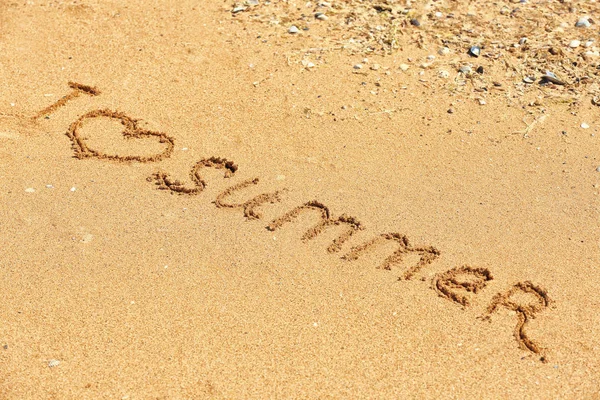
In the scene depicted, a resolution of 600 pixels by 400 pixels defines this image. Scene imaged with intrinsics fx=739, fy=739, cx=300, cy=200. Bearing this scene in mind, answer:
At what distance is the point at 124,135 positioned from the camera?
4797mm

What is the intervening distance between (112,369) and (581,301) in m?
2.28

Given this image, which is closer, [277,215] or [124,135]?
[277,215]

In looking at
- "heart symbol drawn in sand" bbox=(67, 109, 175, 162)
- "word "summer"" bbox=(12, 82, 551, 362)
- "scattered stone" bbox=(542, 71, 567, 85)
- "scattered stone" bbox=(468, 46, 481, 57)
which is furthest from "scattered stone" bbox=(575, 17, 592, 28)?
"heart symbol drawn in sand" bbox=(67, 109, 175, 162)

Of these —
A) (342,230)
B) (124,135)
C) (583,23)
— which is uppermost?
(583,23)

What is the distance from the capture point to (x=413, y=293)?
12.1 ft

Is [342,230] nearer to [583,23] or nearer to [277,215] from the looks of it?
[277,215]

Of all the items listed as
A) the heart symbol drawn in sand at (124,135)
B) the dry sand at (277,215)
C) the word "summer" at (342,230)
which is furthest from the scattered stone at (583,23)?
the heart symbol drawn in sand at (124,135)

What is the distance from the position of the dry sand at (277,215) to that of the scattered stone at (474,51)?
7 cm

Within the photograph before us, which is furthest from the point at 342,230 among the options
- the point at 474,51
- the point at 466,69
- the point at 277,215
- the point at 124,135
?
the point at 474,51

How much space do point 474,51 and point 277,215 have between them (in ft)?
7.34

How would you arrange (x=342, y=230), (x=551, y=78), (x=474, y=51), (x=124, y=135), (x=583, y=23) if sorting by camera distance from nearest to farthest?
1. (x=342, y=230)
2. (x=124, y=135)
3. (x=551, y=78)
4. (x=474, y=51)
5. (x=583, y=23)

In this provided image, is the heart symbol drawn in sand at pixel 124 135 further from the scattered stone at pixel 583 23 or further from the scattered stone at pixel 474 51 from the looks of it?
the scattered stone at pixel 583 23

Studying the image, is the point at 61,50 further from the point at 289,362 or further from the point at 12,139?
the point at 289,362

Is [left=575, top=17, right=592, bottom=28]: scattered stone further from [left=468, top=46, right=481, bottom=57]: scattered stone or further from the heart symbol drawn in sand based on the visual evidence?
the heart symbol drawn in sand
